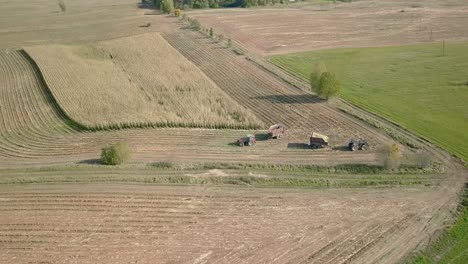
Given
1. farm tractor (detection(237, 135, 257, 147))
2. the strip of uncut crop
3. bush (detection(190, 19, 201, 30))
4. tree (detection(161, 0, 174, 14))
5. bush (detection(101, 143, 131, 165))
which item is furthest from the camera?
tree (detection(161, 0, 174, 14))

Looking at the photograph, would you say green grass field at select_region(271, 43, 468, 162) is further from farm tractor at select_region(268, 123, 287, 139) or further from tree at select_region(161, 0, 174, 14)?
tree at select_region(161, 0, 174, 14)

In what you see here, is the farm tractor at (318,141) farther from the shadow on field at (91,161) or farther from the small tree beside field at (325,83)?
the shadow on field at (91,161)

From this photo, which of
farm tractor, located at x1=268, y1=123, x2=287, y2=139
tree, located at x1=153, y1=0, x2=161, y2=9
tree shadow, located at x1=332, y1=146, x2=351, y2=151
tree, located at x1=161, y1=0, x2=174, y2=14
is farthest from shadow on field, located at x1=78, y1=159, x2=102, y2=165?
tree, located at x1=153, y1=0, x2=161, y2=9

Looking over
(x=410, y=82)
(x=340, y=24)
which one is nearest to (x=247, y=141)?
(x=410, y=82)

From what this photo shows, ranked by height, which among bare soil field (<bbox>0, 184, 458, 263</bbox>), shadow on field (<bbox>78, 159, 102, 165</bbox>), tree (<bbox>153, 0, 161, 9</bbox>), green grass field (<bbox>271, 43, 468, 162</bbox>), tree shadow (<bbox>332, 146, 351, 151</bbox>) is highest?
tree (<bbox>153, 0, 161, 9</bbox>)

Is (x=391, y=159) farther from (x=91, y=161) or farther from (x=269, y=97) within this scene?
(x=91, y=161)

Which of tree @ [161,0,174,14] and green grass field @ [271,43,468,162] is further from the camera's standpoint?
tree @ [161,0,174,14]
